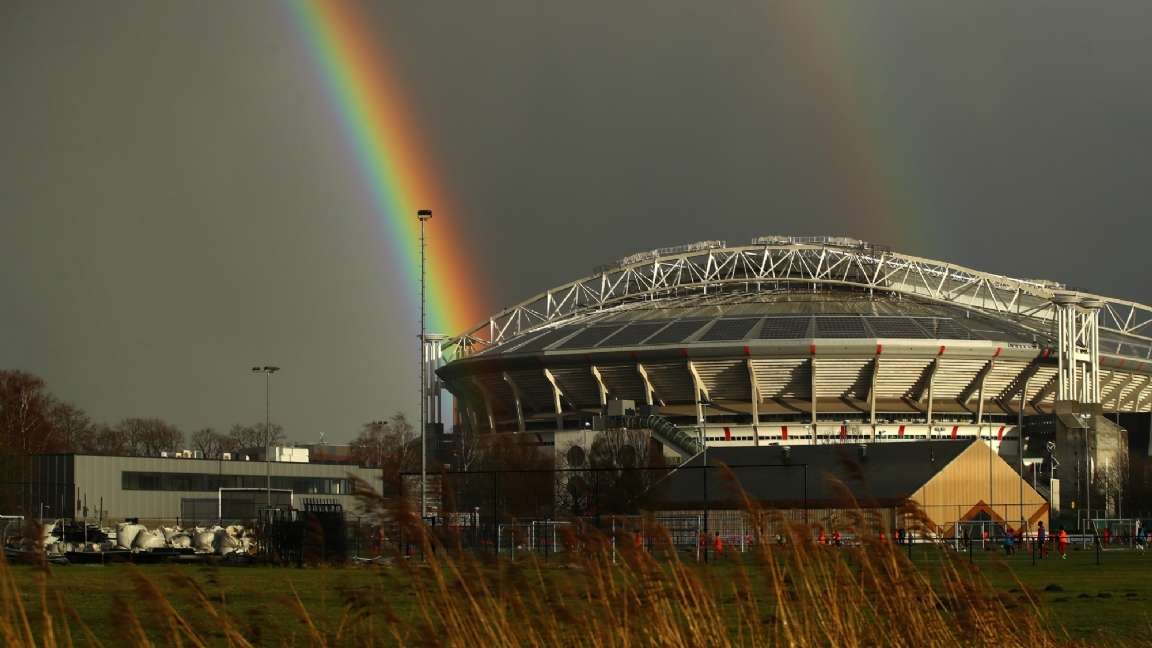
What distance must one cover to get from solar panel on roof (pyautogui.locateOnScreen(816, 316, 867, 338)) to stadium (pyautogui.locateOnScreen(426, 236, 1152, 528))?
16cm

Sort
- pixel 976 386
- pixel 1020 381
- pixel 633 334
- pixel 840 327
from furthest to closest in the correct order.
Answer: pixel 1020 381
pixel 633 334
pixel 976 386
pixel 840 327

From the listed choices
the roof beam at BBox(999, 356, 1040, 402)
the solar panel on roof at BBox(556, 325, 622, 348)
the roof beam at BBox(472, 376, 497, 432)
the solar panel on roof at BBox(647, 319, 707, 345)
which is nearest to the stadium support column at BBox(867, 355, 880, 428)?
the roof beam at BBox(999, 356, 1040, 402)

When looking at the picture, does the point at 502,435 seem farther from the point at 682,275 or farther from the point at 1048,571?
the point at 1048,571

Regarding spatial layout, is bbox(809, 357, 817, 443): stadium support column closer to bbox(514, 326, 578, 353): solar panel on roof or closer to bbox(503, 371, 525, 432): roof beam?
bbox(514, 326, 578, 353): solar panel on roof

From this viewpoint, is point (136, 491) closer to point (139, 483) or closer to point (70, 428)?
point (139, 483)

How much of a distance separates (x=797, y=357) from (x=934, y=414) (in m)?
12.7

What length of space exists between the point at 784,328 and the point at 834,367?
15.0ft

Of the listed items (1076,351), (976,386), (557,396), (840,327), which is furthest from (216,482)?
(1076,351)

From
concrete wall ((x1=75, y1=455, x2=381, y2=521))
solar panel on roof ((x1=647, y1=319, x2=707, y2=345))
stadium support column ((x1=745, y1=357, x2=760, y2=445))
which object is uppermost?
solar panel on roof ((x1=647, y1=319, x2=707, y2=345))

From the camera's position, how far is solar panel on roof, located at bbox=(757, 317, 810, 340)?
365 feet

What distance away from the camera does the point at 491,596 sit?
922cm

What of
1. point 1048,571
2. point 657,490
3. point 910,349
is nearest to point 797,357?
point 910,349

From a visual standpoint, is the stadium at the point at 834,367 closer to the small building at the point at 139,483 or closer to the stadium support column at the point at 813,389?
the stadium support column at the point at 813,389

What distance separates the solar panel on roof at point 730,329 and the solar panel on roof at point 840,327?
4.85m
